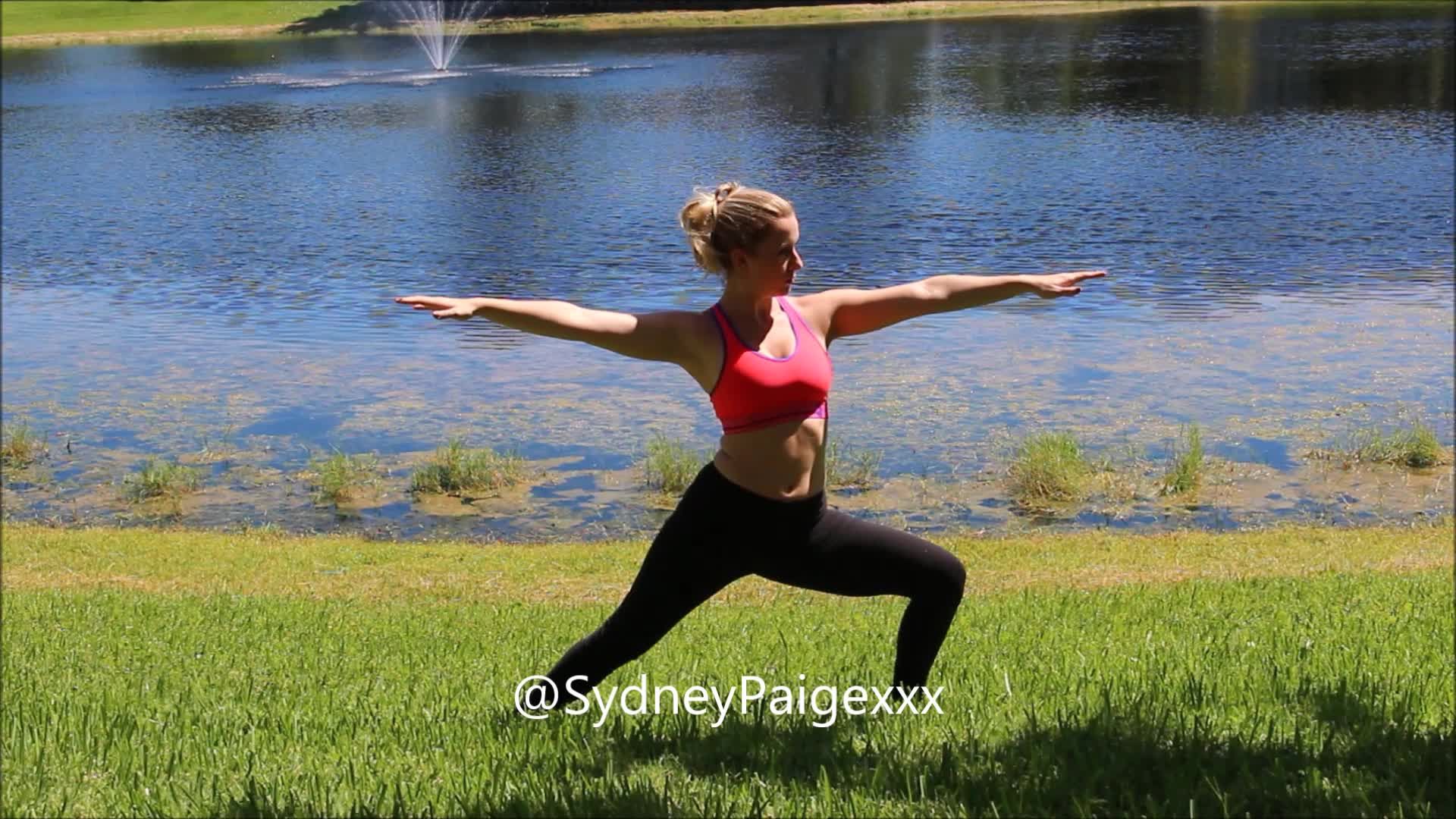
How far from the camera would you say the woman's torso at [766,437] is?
4.72 meters

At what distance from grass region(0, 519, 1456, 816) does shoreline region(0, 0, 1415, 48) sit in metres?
62.3

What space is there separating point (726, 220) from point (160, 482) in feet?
33.7

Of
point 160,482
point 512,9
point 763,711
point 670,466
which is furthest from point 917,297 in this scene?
point 512,9

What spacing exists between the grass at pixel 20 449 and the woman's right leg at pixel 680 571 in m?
11.2

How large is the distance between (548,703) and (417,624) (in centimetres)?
324

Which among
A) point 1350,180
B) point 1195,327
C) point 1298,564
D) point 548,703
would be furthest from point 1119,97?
point 548,703

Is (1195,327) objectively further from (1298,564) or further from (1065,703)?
(1065,703)

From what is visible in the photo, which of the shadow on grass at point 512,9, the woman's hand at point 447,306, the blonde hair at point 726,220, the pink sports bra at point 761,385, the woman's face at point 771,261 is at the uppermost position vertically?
the shadow on grass at point 512,9

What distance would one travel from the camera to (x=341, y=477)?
1355cm

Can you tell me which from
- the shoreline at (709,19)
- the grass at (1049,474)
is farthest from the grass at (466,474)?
the shoreline at (709,19)

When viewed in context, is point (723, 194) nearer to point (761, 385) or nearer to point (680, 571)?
point (761, 385)

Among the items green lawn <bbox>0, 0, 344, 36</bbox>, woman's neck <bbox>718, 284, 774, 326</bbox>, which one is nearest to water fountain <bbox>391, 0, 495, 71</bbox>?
green lawn <bbox>0, 0, 344, 36</bbox>

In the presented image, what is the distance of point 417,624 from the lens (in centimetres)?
858

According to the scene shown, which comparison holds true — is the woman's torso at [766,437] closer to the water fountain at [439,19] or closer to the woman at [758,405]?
the woman at [758,405]
